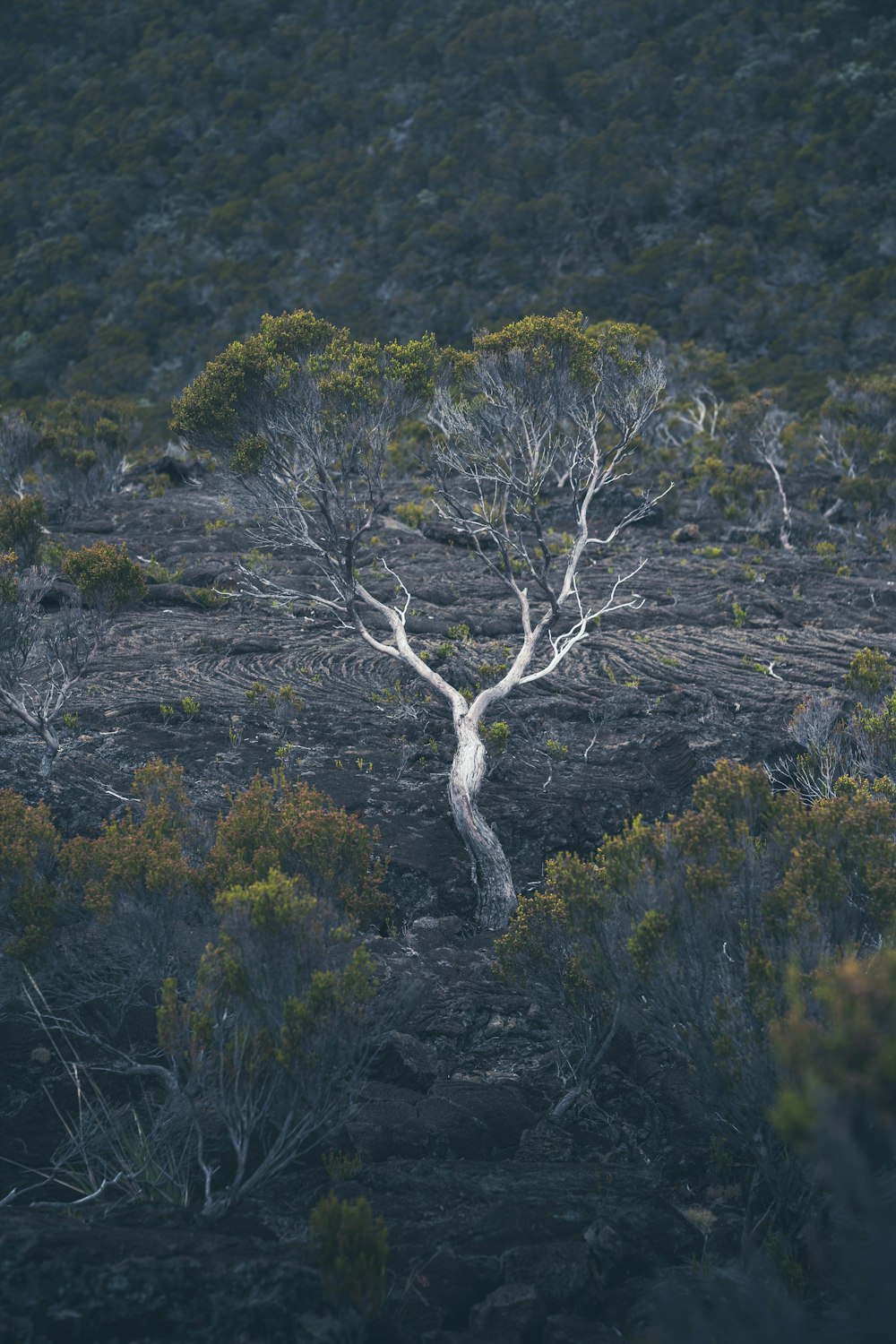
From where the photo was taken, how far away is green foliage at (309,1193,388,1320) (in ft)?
20.6

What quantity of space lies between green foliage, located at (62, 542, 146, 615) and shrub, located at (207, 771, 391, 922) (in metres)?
6.47

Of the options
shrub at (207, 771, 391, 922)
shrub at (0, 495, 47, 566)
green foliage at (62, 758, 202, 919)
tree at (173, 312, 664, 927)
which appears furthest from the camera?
shrub at (0, 495, 47, 566)

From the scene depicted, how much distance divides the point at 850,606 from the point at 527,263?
123 ft

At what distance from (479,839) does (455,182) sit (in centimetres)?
5490

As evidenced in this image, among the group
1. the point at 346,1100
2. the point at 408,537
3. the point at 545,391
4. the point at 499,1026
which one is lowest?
the point at 408,537

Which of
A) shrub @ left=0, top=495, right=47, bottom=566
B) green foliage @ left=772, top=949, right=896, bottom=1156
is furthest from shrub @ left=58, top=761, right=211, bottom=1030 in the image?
shrub @ left=0, top=495, right=47, bottom=566

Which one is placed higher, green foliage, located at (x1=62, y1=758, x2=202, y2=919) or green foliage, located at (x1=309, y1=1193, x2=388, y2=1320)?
green foliage, located at (x1=62, y1=758, x2=202, y2=919)

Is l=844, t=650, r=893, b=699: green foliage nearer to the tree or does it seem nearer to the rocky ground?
the rocky ground

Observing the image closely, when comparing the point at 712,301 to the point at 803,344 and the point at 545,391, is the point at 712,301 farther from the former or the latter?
the point at 545,391

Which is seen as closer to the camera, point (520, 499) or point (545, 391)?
point (545, 391)

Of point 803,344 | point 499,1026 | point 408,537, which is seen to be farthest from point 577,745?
point 803,344

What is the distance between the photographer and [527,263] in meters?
52.7

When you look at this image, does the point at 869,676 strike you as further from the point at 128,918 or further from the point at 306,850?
the point at 128,918

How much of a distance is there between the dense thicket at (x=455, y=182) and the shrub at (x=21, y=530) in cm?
3315
